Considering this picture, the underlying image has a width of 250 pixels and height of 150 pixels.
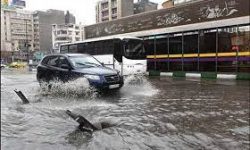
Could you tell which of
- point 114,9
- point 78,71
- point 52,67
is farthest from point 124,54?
point 114,9

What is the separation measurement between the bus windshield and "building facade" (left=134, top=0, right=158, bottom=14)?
59837 mm

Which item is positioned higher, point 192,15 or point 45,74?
point 192,15

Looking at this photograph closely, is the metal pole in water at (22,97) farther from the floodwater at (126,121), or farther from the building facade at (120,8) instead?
the building facade at (120,8)

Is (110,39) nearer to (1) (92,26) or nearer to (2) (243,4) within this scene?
(2) (243,4)

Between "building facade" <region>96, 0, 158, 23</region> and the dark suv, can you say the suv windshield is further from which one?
"building facade" <region>96, 0, 158, 23</region>

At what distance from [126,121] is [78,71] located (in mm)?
4783

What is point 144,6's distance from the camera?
8250 centimetres

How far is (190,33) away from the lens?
21.7 metres

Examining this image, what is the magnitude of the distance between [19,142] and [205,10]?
18903mm

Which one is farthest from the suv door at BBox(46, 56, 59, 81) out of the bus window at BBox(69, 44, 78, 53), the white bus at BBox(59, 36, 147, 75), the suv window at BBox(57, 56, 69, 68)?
the bus window at BBox(69, 44, 78, 53)

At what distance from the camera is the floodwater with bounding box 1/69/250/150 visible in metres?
5.70

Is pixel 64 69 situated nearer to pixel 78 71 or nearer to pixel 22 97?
pixel 78 71

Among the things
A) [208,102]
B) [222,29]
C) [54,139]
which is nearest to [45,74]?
[208,102]

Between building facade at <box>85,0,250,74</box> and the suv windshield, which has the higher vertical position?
building facade at <box>85,0,250,74</box>
